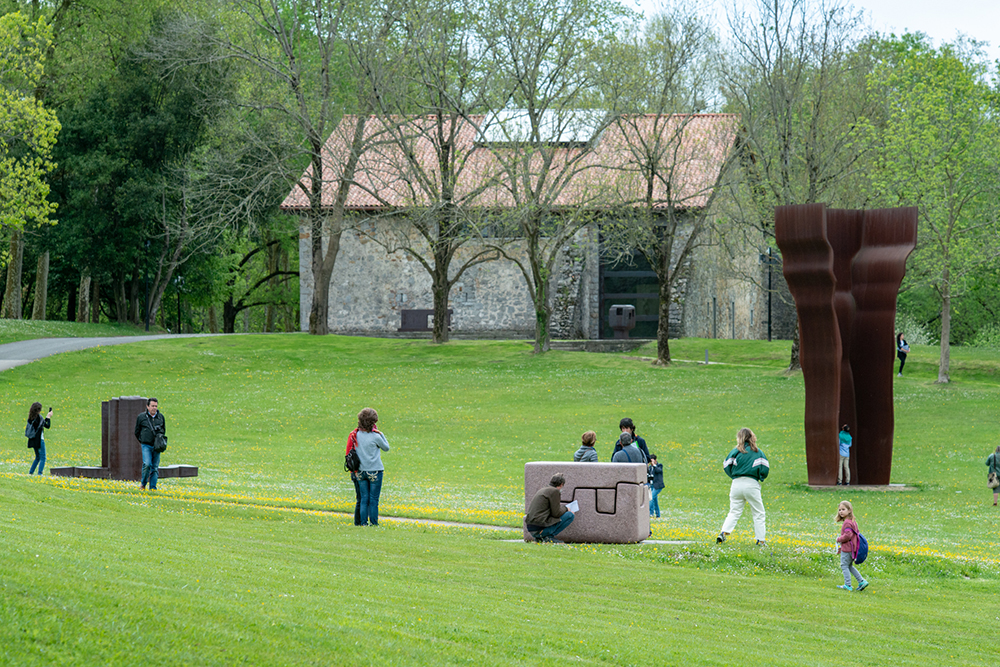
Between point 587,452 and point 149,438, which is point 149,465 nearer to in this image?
point 149,438

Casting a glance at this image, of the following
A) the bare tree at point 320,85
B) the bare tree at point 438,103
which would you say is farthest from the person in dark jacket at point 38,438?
the bare tree at point 320,85

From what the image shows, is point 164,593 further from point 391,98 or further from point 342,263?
point 342,263

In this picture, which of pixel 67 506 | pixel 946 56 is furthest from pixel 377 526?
pixel 946 56

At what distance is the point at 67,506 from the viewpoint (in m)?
13.8

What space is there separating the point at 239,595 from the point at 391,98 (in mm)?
37804

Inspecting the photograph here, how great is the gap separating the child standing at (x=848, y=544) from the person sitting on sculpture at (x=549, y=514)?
350 centimetres

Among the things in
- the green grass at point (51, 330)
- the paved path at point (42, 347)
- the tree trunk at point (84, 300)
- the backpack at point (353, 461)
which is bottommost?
the backpack at point (353, 461)

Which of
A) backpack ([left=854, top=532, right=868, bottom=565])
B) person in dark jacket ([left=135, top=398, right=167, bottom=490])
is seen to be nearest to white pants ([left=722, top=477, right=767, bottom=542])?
backpack ([left=854, top=532, right=868, bottom=565])

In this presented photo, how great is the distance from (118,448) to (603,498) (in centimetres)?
1067

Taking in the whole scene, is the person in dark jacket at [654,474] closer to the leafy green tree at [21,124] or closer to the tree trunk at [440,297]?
the tree trunk at [440,297]

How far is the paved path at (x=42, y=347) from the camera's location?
3735 centimetres

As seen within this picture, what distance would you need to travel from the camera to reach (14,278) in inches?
2026

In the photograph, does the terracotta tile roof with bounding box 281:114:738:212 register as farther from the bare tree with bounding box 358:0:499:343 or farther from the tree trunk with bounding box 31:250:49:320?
the tree trunk with bounding box 31:250:49:320

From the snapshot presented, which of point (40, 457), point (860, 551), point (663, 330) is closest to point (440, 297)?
point (663, 330)
